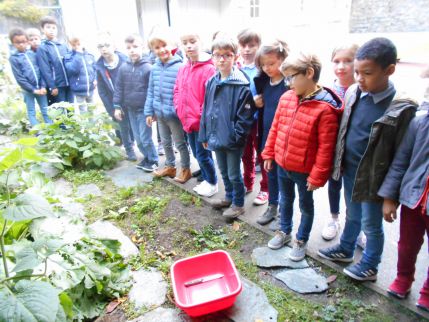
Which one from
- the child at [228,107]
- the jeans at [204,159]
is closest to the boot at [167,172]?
the jeans at [204,159]

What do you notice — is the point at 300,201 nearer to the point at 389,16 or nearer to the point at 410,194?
the point at 410,194

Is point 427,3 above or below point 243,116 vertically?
above

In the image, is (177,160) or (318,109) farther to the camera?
(177,160)

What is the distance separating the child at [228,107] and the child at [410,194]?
124 cm

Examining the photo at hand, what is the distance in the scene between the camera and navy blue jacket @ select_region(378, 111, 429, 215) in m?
1.64

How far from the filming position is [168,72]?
11.1 feet

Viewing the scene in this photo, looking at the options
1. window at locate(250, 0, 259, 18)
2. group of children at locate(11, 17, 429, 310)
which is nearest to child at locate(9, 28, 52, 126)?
group of children at locate(11, 17, 429, 310)

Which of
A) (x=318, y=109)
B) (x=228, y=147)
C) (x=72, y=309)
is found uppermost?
(x=318, y=109)

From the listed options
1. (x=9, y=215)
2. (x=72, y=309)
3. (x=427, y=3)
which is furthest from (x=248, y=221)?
(x=427, y=3)

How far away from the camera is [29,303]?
1229 millimetres

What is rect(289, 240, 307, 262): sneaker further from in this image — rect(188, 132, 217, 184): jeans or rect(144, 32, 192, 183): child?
rect(144, 32, 192, 183): child

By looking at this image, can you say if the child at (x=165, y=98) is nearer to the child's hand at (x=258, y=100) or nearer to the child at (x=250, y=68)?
the child at (x=250, y=68)

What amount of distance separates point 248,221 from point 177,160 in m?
1.84

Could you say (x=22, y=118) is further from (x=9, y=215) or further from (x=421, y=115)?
(x=421, y=115)
